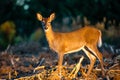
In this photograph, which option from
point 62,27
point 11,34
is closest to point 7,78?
point 11,34

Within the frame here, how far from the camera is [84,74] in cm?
1178

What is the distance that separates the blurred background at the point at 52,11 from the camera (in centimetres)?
2430

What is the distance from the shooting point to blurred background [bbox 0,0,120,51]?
2430 cm

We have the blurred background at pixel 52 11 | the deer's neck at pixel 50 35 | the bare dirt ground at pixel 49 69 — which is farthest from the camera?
the blurred background at pixel 52 11

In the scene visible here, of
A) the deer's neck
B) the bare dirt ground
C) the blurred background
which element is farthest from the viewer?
the blurred background

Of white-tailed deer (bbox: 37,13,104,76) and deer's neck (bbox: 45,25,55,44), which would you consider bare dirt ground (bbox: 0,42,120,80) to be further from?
deer's neck (bbox: 45,25,55,44)

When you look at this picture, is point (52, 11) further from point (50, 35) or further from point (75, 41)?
point (50, 35)

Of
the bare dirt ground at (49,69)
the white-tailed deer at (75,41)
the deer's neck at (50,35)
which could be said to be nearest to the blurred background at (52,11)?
the bare dirt ground at (49,69)

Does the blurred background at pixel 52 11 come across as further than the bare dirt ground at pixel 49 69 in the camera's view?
Yes

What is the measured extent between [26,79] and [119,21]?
521 inches

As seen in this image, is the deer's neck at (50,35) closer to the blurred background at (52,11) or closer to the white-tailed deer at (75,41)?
the white-tailed deer at (75,41)

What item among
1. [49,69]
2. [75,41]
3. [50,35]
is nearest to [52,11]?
[75,41]

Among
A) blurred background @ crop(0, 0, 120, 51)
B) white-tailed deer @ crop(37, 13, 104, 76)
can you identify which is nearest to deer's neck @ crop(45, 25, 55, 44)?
white-tailed deer @ crop(37, 13, 104, 76)

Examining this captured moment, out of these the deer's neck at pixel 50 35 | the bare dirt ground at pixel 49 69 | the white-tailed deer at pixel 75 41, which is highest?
the deer's neck at pixel 50 35
